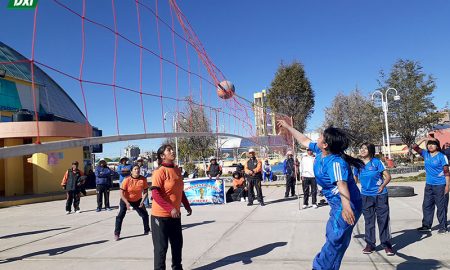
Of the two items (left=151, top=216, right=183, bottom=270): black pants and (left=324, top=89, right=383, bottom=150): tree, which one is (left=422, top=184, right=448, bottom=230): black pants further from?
(left=324, top=89, right=383, bottom=150): tree

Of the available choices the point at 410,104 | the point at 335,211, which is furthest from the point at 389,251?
the point at 410,104

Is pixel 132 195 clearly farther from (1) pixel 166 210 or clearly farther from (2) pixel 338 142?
(2) pixel 338 142

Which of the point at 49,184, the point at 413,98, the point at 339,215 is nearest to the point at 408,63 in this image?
the point at 413,98

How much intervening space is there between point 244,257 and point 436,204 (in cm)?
345

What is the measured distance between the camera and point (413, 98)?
80.6 feet

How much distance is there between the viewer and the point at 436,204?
6.12 m

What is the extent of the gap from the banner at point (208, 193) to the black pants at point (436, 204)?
6251 millimetres

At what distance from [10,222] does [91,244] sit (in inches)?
196

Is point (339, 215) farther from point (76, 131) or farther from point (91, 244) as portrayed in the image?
point (76, 131)

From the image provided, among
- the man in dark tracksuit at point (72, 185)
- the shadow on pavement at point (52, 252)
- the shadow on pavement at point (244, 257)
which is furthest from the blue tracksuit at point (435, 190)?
the man in dark tracksuit at point (72, 185)

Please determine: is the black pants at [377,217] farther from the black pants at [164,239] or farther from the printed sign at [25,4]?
the printed sign at [25,4]

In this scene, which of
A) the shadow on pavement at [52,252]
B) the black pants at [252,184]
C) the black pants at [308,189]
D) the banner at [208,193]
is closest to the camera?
the shadow on pavement at [52,252]

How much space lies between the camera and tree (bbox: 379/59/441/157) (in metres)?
24.6

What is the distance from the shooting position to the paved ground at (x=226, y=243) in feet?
15.8
